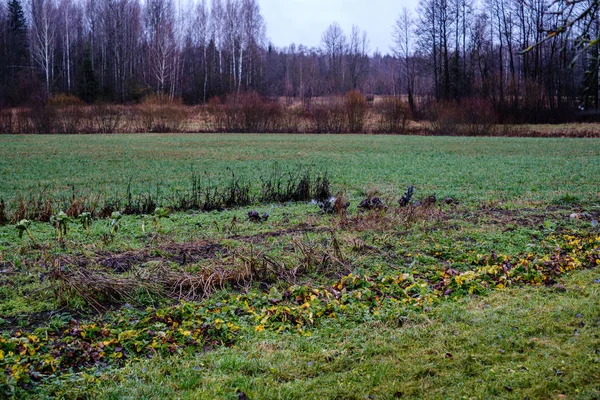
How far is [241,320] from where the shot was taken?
4.58 metres

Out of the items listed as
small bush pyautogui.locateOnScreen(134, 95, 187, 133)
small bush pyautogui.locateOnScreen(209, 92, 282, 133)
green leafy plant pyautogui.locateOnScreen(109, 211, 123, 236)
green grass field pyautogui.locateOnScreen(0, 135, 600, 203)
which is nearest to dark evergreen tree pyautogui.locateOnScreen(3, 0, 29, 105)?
small bush pyautogui.locateOnScreen(134, 95, 187, 133)

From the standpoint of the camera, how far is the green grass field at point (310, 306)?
353 centimetres

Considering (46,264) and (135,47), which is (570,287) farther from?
(135,47)

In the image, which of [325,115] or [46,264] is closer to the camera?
[46,264]

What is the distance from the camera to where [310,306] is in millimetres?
4816

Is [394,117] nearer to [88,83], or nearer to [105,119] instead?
[105,119]

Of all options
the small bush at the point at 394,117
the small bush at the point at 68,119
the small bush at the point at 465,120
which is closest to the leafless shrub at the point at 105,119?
the small bush at the point at 68,119

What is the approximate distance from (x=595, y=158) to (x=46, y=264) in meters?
21.4

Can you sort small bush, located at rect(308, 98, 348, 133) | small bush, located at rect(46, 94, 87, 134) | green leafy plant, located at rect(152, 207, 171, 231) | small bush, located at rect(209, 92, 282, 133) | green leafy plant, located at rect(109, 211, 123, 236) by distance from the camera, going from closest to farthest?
green leafy plant, located at rect(109, 211, 123, 236), green leafy plant, located at rect(152, 207, 171, 231), small bush, located at rect(46, 94, 87, 134), small bush, located at rect(209, 92, 282, 133), small bush, located at rect(308, 98, 348, 133)

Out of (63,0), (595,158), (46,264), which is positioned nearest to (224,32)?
(63,0)

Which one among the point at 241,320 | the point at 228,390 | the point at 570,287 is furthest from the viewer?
the point at 570,287

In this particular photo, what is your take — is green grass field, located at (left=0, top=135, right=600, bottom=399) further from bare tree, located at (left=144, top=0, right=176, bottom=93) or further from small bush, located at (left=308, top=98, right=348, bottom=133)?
bare tree, located at (left=144, top=0, right=176, bottom=93)

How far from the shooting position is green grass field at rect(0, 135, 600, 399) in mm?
3525

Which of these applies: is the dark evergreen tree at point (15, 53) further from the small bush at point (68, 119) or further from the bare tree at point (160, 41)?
the small bush at point (68, 119)
